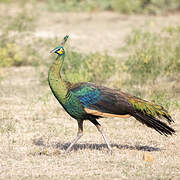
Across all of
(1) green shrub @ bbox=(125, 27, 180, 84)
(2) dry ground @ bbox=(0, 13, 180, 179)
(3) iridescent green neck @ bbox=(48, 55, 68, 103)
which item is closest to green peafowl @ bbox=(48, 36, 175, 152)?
(3) iridescent green neck @ bbox=(48, 55, 68, 103)

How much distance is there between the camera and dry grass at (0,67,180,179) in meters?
6.15

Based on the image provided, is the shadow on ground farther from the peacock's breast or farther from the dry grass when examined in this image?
the peacock's breast

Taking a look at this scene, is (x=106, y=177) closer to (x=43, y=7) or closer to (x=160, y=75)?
(x=160, y=75)

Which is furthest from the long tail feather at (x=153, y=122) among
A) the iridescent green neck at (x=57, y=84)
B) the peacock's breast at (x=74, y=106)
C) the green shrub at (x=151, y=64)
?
the green shrub at (x=151, y=64)

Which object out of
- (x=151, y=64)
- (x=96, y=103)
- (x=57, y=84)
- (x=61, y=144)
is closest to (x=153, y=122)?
(x=96, y=103)

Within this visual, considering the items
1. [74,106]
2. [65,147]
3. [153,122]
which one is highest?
[74,106]

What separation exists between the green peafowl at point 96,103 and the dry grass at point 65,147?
0.48 m

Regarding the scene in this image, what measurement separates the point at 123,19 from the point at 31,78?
861cm

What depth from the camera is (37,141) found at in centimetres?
789

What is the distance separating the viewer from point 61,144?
7.72 meters

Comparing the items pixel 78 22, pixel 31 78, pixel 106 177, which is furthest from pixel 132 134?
pixel 78 22

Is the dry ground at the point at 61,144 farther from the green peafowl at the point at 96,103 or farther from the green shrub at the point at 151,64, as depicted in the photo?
the green shrub at the point at 151,64

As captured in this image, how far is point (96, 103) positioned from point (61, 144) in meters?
1.26

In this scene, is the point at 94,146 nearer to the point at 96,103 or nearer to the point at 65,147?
the point at 65,147
